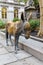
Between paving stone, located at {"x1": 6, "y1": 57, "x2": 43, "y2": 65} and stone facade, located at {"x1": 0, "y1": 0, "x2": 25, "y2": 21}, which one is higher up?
stone facade, located at {"x1": 0, "y1": 0, "x2": 25, "y2": 21}

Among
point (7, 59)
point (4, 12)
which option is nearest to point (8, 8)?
point (4, 12)

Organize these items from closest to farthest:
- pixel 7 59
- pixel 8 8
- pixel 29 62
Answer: pixel 29 62 < pixel 7 59 < pixel 8 8

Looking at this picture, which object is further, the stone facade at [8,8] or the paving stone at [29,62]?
the stone facade at [8,8]

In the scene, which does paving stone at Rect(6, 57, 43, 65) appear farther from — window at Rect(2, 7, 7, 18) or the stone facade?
window at Rect(2, 7, 7, 18)

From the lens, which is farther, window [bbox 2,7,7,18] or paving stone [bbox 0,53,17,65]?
window [bbox 2,7,7,18]

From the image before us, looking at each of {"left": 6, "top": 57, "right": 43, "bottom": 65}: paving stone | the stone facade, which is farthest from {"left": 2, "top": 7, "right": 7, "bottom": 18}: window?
{"left": 6, "top": 57, "right": 43, "bottom": 65}: paving stone

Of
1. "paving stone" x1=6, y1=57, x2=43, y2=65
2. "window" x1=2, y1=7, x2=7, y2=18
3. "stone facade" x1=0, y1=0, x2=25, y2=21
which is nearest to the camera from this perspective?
"paving stone" x1=6, y1=57, x2=43, y2=65

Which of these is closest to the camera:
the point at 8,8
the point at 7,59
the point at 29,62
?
the point at 29,62

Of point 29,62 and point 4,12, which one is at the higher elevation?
point 4,12

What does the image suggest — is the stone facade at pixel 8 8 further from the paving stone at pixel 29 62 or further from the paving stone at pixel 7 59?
the paving stone at pixel 29 62

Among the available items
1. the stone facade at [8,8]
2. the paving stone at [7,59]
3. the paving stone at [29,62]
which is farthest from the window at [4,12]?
the paving stone at [29,62]

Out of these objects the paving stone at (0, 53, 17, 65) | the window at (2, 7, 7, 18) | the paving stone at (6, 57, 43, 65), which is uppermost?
the window at (2, 7, 7, 18)

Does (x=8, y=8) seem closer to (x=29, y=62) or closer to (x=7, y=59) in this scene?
(x=7, y=59)

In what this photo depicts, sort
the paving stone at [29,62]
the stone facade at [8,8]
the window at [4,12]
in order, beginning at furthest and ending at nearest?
the window at [4,12] → the stone facade at [8,8] → the paving stone at [29,62]
